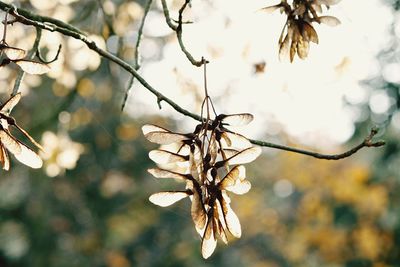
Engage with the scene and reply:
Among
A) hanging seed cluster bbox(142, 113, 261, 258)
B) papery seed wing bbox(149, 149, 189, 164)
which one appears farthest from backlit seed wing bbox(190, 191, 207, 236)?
papery seed wing bbox(149, 149, 189, 164)

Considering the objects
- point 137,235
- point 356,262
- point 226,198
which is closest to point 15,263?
point 137,235

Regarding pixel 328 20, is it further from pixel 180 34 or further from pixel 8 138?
pixel 8 138

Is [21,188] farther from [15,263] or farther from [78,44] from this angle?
[78,44]

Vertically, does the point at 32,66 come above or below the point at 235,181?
above

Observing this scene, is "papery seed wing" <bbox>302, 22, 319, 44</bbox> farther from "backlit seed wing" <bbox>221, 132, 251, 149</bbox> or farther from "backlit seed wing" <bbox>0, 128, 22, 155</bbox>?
"backlit seed wing" <bbox>0, 128, 22, 155</bbox>

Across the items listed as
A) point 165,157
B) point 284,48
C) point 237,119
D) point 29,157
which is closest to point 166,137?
point 165,157

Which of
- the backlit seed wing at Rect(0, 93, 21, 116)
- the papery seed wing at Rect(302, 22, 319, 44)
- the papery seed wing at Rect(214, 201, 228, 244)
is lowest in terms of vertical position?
the papery seed wing at Rect(214, 201, 228, 244)

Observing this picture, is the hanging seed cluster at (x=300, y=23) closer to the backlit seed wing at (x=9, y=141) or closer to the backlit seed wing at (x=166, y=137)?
the backlit seed wing at (x=166, y=137)

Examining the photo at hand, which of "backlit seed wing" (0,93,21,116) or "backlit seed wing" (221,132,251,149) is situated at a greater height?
"backlit seed wing" (0,93,21,116)
